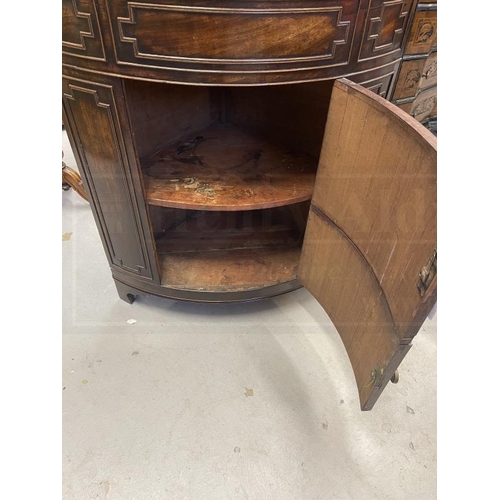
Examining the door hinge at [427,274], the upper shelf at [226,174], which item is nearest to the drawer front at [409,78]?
the upper shelf at [226,174]

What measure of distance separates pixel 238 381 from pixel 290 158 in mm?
660

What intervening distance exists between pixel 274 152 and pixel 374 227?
578 millimetres

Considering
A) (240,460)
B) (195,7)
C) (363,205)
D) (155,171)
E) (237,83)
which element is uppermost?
(195,7)

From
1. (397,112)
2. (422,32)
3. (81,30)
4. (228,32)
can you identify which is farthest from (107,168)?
(422,32)

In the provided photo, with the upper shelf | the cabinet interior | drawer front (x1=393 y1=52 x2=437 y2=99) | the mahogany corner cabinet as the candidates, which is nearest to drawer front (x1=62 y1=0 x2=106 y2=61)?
the mahogany corner cabinet

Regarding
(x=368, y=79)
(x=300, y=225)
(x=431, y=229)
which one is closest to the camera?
(x=431, y=229)

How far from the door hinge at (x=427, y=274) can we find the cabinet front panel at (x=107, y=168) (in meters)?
0.62

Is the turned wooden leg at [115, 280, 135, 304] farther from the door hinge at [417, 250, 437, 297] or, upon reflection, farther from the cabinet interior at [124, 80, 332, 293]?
the door hinge at [417, 250, 437, 297]

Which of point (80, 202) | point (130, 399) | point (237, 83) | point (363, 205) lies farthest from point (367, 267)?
point (80, 202)

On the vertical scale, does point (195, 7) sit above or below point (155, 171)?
above

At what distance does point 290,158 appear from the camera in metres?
1.05

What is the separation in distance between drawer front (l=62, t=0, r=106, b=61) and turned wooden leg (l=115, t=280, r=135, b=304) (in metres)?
0.67

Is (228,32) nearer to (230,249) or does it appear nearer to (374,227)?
(374,227)

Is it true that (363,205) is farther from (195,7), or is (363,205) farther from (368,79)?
(195,7)
